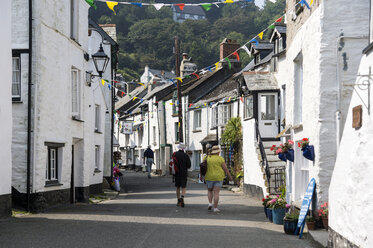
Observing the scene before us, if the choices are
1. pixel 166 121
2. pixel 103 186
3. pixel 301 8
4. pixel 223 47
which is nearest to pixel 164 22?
pixel 166 121

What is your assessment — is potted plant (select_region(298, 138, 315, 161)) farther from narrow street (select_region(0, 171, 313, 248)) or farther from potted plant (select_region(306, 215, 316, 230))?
narrow street (select_region(0, 171, 313, 248))

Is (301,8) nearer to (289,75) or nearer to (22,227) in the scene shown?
(289,75)

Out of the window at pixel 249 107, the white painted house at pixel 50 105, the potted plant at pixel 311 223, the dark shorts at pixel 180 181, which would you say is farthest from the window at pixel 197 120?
the potted plant at pixel 311 223

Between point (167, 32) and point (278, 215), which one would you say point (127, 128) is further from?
point (278, 215)

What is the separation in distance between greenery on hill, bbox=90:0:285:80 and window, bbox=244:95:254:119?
49783 millimetres

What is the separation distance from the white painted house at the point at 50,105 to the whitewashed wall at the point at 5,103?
1638 millimetres

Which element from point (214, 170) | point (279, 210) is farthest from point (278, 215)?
point (214, 170)

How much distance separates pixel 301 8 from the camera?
12648mm

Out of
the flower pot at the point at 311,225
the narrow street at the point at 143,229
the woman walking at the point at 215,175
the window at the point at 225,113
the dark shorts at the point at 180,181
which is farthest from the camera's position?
the window at the point at 225,113

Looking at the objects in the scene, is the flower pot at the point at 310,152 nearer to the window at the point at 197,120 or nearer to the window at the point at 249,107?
the window at the point at 249,107

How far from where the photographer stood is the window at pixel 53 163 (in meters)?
16.3

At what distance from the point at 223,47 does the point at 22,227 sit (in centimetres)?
3216

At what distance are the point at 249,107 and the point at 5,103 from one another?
1401 cm

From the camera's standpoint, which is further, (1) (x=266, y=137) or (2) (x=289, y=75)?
(1) (x=266, y=137)
